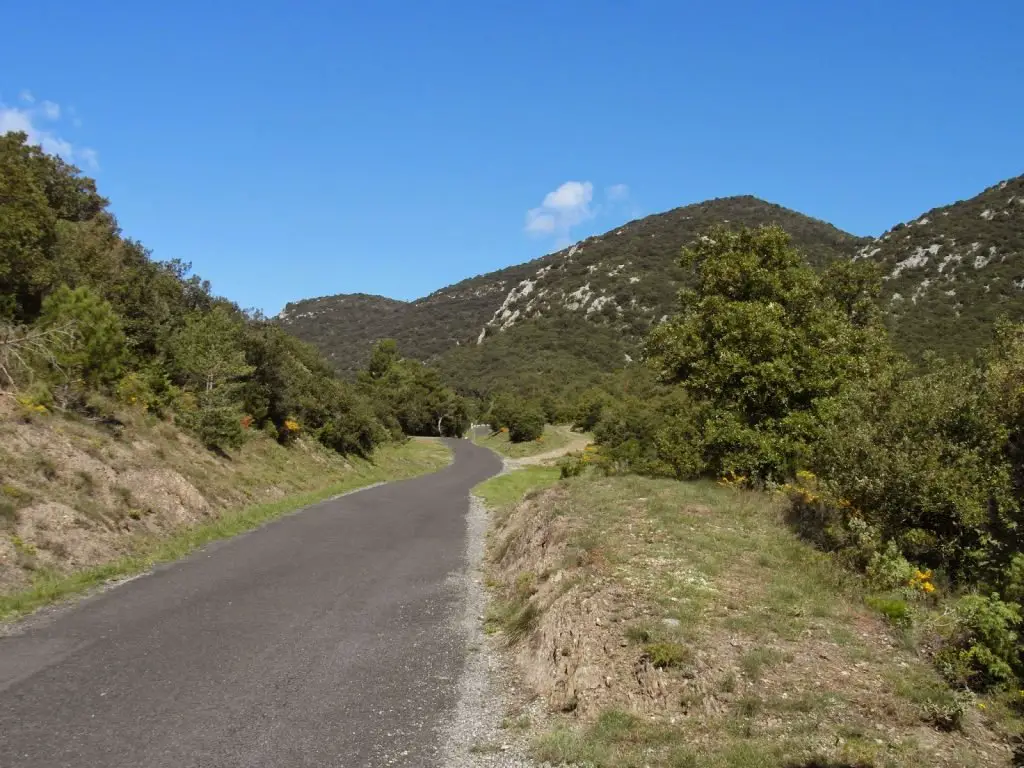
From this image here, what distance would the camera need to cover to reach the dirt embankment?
12391 mm

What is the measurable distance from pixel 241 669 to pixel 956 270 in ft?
262

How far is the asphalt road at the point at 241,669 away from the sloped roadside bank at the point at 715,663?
145 centimetres

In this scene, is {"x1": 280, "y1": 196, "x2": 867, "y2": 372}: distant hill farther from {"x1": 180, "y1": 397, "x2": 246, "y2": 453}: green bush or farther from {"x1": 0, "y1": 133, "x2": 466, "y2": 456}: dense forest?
{"x1": 180, "y1": 397, "x2": 246, "y2": 453}: green bush

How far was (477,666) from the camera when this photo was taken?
Result: 9.27 meters

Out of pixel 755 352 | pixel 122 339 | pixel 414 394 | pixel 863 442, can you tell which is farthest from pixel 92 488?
pixel 414 394

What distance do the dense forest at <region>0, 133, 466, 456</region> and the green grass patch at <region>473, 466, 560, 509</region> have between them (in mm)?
10279

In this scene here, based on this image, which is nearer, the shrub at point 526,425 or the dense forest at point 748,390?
the dense forest at point 748,390

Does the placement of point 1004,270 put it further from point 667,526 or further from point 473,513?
point 667,526

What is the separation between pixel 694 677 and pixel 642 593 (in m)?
2.52

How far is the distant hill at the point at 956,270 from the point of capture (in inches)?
2173

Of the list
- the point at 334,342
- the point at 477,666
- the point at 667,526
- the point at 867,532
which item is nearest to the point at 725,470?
the point at 667,526

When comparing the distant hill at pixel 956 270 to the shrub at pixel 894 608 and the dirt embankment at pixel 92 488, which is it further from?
the dirt embankment at pixel 92 488

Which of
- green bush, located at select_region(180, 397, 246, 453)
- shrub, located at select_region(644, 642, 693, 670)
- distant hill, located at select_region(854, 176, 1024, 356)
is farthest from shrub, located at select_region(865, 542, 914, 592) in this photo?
distant hill, located at select_region(854, 176, 1024, 356)

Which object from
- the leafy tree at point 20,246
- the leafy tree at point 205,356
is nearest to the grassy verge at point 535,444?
the leafy tree at point 205,356
